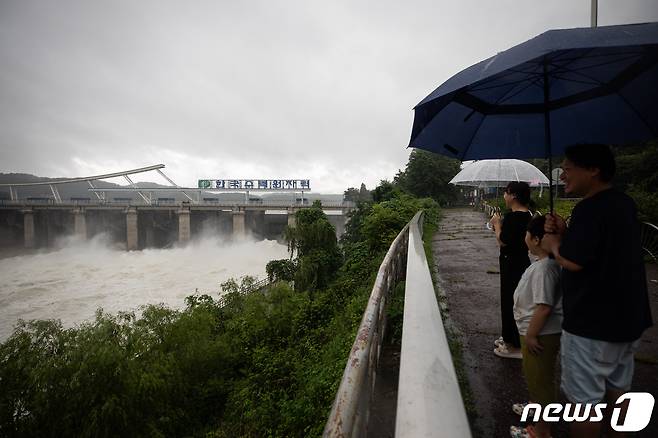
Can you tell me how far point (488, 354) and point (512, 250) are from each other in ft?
3.51

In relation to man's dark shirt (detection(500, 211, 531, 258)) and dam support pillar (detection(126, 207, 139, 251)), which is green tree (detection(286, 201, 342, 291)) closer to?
man's dark shirt (detection(500, 211, 531, 258))

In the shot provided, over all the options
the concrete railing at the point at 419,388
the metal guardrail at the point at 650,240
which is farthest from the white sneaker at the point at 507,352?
the metal guardrail at the point at 650,240

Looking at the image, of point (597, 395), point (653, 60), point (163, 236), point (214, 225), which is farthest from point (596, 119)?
point (163, 236)

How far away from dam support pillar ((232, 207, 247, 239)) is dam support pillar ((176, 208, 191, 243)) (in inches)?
307

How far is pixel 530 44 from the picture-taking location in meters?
1.63

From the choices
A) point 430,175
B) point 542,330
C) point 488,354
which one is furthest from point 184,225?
point 542,330

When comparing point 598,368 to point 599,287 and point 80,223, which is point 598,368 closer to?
point 599,287

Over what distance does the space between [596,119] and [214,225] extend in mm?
55917

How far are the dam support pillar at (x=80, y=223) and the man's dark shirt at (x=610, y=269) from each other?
6470 cm

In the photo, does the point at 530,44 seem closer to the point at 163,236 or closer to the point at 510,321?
the point at 510,321

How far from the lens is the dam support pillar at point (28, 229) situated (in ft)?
171

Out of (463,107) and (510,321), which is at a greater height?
(463,107)

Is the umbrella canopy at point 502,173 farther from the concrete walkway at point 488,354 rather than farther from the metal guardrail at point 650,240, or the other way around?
the metal guardrail at point 650,240

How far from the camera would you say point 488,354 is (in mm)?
3037
